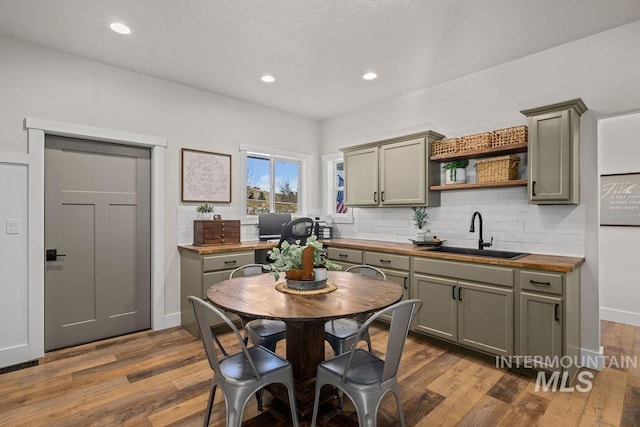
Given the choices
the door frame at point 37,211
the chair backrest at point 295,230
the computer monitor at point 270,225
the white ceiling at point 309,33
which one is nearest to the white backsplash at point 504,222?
the chair backrest at point 295,230

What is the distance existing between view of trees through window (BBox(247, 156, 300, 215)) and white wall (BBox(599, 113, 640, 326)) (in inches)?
152

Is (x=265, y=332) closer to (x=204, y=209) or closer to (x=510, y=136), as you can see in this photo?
(x=204, y=209)

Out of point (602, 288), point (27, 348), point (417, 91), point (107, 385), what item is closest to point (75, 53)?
point (27, 348)

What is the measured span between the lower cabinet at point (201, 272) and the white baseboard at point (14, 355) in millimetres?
1311

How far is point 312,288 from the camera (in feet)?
6.95

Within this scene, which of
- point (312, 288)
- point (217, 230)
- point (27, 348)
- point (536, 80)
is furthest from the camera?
point (217, 230)

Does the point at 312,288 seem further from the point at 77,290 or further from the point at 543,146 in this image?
the point at 77,290

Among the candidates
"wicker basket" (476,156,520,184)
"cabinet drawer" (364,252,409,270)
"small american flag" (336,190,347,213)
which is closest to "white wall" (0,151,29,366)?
"cabinet drawer" (364,252,409,270)

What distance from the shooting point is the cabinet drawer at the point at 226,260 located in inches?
134

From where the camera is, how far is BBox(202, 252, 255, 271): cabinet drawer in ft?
11.2

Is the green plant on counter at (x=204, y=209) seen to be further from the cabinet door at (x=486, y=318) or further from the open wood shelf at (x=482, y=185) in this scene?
the cabinet door at (x=486, y=318)

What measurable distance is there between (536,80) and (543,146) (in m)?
0.74

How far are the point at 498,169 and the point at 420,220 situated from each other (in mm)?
1009

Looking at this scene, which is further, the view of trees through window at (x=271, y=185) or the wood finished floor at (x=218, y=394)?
the view of trees through window at (x=271, y=185)
